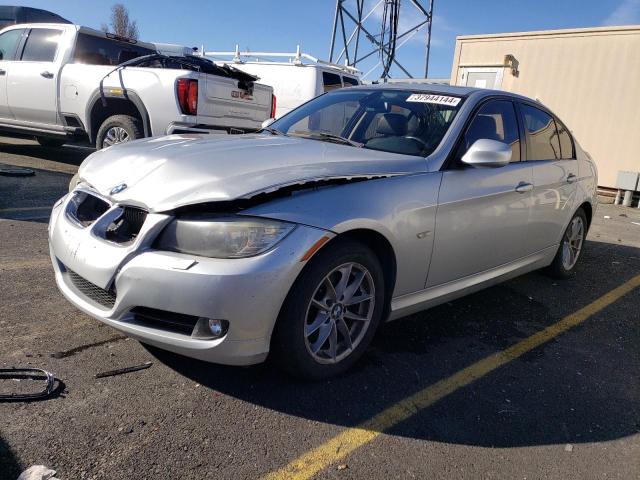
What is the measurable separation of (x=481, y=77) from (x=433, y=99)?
463 inches

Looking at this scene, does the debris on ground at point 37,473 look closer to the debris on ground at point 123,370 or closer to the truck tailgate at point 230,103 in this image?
the debris on ground at point 123,370

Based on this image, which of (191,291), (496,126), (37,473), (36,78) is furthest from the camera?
(36,78)

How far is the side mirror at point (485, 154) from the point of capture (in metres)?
3.25

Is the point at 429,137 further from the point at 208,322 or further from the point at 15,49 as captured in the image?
the point at 15,49

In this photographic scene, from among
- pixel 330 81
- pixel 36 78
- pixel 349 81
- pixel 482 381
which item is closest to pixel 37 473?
pixel 482 381

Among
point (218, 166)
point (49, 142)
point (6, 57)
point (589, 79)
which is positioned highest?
point (589, 79)

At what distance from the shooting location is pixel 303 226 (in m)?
2.44

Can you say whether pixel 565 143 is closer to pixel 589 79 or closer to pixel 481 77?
pixel 589 79

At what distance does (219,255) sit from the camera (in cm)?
235

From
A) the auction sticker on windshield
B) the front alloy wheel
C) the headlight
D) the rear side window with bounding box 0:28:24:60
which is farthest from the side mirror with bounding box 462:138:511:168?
the rear side window with bounding box 0:28:24:60

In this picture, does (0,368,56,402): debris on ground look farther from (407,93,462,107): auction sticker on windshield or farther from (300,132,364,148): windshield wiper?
(407,93,462,107): auction sticker on windshield

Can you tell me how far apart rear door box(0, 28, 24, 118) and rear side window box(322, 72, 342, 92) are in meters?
5.90

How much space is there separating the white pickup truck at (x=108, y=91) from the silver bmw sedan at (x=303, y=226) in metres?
3.32

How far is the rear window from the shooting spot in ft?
26.2
